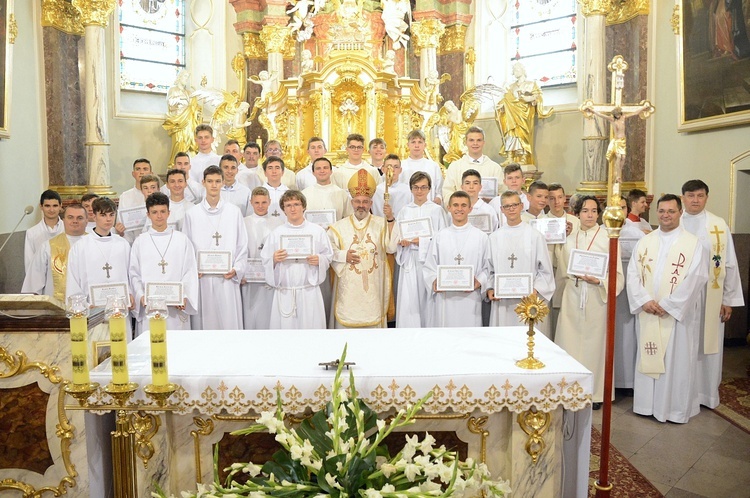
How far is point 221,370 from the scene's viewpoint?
3.57 m

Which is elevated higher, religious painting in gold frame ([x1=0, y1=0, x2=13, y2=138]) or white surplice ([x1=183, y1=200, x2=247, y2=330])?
religious painting in gold frame ([x1=0, y1=0, x2=13, y2=138])

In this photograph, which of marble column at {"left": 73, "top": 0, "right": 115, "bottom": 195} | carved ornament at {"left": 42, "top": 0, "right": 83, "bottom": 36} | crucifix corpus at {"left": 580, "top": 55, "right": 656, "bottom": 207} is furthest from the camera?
marble column at {"left": 73, "top": 0, "right": 115, "bottom": 195}

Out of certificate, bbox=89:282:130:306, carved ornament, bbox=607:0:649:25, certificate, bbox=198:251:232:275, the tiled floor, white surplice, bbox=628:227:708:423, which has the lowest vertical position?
the tiled floor

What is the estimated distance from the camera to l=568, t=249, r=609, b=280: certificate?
6.13 meters

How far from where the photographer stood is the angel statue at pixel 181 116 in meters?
13.5

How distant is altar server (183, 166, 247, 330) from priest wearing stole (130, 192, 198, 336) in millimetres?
316

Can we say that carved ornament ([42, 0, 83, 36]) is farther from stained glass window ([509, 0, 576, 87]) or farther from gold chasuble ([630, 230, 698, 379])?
gold chasuble ([630, 230, 698, 379])

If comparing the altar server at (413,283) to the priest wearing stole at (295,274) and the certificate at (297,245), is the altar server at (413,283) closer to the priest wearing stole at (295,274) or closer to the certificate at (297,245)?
the priest wearing stole at (295,274)

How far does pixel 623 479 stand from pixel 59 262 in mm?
5541

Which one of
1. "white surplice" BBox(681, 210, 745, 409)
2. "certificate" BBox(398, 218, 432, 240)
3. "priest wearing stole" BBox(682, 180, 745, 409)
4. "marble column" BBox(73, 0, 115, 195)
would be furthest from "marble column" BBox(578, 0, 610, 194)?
"marble column" BBox(73, 0, 115, 195)

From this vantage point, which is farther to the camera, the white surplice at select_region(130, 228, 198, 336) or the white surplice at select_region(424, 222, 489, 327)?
the white surplice at select_region(424, 222, 489, 327)

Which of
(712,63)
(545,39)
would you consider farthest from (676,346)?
(545,39)

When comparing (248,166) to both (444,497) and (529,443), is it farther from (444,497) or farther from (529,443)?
(444,497)

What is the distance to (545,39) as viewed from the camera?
14.7 m
